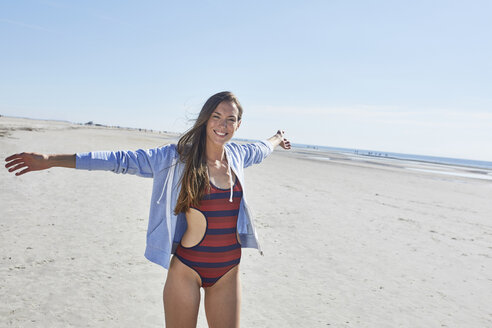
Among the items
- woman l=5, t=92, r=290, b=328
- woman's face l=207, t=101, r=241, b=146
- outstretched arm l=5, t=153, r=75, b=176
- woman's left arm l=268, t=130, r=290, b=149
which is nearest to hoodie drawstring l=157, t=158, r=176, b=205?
woman l=5, t=92, r=290, b=328

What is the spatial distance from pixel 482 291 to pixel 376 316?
255 centimetres

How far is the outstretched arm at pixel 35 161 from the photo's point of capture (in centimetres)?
204

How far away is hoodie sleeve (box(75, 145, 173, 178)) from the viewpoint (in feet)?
7.12

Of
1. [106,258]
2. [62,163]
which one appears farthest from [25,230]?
[62,163]

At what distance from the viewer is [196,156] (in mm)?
2541

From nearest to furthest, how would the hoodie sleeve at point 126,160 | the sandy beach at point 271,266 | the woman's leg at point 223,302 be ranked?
the hoodie sleeve at point 126,160, the woman's leg at point 223,302, the sandy beach at point 271,266

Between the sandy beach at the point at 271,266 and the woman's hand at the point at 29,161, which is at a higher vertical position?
the woman's hand at the point at 29,161

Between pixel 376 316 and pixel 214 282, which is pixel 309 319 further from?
pixel 214 282

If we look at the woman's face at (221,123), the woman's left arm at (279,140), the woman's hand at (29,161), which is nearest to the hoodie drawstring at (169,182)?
the woman's face at (221,123)

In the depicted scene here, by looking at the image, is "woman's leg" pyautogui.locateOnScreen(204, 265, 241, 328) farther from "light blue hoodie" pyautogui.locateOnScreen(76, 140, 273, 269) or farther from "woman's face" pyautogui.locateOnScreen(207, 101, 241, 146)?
"woman's face" pyautogui.locateOnScreen(207, 101, 241, 146)

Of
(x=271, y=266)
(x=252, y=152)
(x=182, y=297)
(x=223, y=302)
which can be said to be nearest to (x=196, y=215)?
(x=182, y=297)

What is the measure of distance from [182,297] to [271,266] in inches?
150

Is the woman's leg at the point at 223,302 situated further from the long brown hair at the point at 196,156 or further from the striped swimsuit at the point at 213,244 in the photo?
the long brown hair at the point at 196,156

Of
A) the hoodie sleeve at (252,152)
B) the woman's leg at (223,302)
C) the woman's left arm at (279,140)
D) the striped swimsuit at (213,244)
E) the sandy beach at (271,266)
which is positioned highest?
the woman's left arm at (279,140)
